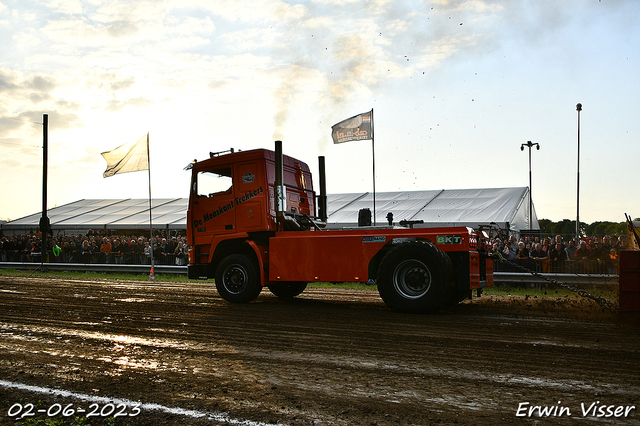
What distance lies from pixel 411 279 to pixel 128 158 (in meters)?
16.2

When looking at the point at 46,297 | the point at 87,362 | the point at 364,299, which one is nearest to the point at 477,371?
the point at 87,362

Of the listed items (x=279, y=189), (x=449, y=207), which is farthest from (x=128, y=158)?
(x=449, y=207)

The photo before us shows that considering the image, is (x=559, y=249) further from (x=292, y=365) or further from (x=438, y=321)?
(x=292, y=365)

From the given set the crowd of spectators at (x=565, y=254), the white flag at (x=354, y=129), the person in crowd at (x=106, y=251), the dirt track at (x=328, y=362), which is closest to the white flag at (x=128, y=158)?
the person in crowd at (x=106, y=251)

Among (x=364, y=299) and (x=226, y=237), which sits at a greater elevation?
(x=226, y=237)

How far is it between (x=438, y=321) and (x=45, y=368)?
17.4 feet

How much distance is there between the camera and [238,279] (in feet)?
34.3

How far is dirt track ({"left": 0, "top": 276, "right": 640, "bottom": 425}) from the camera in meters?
3.76

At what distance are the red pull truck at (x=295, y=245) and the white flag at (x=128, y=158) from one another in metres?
11.0

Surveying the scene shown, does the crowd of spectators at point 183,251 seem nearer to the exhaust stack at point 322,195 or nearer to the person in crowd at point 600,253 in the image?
the person in crowd at point 600,253

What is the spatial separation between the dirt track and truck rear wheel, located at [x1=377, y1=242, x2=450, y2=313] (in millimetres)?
316

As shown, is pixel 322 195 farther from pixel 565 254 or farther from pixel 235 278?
pixel 565 254

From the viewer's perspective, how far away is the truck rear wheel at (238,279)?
→ 33.6 feet

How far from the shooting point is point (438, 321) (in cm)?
783
